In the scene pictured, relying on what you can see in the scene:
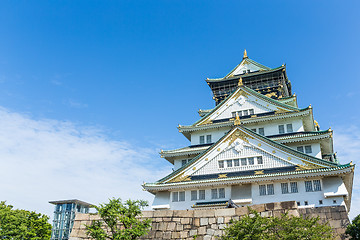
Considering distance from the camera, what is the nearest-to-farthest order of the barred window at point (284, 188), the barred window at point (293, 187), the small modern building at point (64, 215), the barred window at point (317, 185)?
the barred window at point (317, 185) < the barred window at point (293, 187) < the barred window at point (284, 188) < the small modern building at point (64, 215)

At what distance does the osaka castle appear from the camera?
80.7 feet

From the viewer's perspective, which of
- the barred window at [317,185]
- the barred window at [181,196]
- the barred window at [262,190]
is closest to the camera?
the barred window at [317,185]

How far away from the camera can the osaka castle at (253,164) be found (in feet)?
80.7

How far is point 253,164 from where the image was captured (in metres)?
27.4

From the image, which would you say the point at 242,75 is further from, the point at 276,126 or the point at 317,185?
the point at 317,185

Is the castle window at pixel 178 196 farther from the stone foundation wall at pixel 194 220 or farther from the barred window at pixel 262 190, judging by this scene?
the stone foundation wall at pixel 194 220

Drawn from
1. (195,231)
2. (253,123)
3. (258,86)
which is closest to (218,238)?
(195,231)

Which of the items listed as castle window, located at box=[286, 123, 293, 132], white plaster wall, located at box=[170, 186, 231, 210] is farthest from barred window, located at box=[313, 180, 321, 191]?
castle window, located at box=[286, 123, 293, 132]

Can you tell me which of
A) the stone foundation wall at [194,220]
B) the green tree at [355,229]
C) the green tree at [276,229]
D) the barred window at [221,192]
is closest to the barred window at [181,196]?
the barred window at [221,192]

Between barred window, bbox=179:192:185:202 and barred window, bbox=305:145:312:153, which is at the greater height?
barred window, bbox=305:145:312:153

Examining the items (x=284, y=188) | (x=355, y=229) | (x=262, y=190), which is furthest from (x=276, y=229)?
(x=262, y=190)

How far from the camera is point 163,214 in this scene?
16172 millimetres

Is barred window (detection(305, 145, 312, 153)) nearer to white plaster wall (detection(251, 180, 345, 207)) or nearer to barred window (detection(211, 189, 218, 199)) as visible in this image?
white plaster wall (detection(251, 180, 345, 207))

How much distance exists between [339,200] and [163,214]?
15104mm
